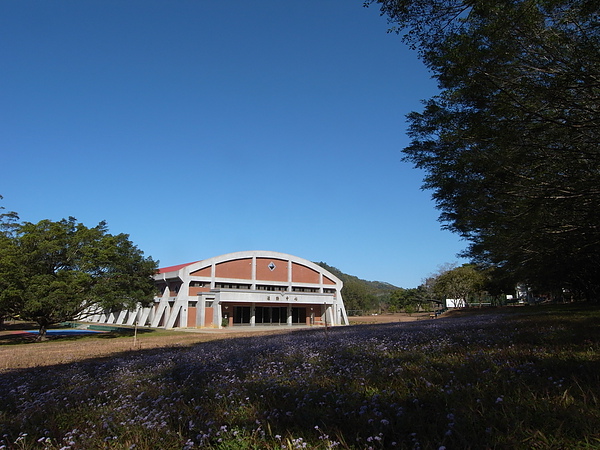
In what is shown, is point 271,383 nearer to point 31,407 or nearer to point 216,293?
point 31,407

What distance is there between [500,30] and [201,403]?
797 cm

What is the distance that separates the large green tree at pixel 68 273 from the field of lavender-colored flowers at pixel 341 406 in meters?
24.9

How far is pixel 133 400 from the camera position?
459 cm

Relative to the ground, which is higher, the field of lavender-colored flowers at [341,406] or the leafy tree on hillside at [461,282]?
the leafy tree on hillside at [461,282]

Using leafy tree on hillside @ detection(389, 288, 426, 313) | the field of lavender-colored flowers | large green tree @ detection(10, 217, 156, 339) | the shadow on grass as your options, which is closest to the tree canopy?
large green tree @ detection(10, 217, 156, 339)

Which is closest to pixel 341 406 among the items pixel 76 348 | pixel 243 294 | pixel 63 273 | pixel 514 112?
pixel 514 112

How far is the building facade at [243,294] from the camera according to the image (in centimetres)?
4728

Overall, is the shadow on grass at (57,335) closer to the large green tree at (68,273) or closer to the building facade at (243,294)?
the large green tree at (68,273)

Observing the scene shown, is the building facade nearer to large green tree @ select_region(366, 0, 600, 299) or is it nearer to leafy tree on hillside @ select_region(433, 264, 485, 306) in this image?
leafy tree on hillside @ select_region(433, 264, 485, 306)

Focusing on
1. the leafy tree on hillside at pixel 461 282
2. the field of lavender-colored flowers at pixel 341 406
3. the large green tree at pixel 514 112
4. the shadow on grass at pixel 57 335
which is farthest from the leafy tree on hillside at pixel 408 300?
the field of lavender-colored flowers at pixel 341 406

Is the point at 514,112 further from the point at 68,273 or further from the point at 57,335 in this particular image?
the point at 57,335

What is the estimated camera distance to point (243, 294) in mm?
48344

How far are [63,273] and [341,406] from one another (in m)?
31.8

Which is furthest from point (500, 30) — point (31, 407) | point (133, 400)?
point (31, 407)
